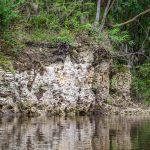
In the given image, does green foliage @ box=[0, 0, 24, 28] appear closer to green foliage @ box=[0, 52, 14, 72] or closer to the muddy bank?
the muddy bank

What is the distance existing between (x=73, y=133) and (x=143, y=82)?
1710 cm

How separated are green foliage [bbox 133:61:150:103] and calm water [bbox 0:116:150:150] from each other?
8.39 metres

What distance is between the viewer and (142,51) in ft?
121

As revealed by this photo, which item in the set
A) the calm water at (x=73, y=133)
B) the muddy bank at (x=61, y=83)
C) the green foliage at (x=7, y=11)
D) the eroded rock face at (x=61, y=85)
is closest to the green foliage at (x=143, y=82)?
the muddy bank at (x=61, y=83)

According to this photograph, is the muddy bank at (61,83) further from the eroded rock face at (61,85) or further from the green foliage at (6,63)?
the green foliage at (6,63)

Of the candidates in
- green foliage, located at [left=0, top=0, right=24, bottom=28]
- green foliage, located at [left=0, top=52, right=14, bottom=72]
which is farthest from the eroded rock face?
green foliage, located at [left=0, top=0, right=24, bottom=28]

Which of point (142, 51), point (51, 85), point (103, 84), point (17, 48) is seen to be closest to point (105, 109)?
point (103, 84)

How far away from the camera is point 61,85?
2711cm

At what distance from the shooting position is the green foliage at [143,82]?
33237mm

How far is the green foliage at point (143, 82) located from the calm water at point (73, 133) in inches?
330

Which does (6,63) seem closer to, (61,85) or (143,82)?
Result: (61,85)

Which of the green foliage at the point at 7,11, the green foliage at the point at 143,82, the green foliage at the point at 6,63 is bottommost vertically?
the green foliage at the point at 143,82

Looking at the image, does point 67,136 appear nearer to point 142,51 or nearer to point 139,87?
point 139,87

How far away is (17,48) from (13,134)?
33.4ft
